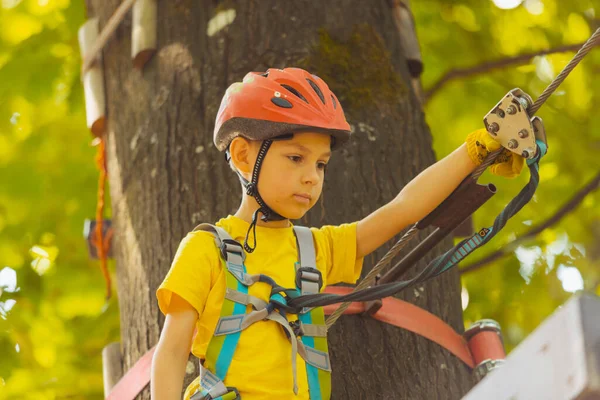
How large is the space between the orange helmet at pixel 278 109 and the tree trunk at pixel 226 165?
0.60 m

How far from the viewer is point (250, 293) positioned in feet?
9.21

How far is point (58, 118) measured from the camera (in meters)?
6.71

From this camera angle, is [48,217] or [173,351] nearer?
[173,351]

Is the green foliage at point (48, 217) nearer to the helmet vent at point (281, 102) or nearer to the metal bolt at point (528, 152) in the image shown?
the helmet vent at point (281, 102)

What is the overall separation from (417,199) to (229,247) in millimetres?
630

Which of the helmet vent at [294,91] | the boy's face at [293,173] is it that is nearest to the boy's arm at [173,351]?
the boy's face at [293,173]

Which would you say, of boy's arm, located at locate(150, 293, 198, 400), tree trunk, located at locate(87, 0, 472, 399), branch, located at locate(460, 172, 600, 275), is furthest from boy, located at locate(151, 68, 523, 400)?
branch, located at locate(460, 172, 600, 275)

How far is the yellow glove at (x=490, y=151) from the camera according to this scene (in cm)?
285

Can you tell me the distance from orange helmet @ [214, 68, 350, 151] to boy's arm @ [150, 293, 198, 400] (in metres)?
0.59

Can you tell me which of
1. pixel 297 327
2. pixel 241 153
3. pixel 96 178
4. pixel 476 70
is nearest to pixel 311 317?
pixel 297 327

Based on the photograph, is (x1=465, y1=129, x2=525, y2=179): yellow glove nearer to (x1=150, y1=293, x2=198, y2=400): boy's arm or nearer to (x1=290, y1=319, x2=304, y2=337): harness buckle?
(x1=290, y1=319, x2=304, y2=337): harness buckle

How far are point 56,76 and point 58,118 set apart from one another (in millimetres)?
787

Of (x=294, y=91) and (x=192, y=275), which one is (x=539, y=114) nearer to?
(x=294, y=91)

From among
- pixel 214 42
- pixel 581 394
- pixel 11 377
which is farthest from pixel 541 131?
pixel 11 377
